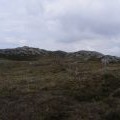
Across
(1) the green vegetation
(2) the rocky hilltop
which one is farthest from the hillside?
(2) the rocky hilltop

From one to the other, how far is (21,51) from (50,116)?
7083cm

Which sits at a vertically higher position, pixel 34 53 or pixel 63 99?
pixel 34 53

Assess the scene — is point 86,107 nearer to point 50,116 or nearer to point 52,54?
point 50,116

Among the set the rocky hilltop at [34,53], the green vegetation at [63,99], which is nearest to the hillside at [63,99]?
the green vegetation at [63,99]

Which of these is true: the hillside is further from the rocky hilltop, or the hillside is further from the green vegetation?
the rocky hilltop

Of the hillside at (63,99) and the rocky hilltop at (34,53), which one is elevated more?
the rocky hilltop at (34,53)

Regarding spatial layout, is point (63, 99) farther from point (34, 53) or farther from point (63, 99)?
point (34, 53)

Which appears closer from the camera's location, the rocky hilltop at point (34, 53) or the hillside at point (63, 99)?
the hillside at point (63, 99)

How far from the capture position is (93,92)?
2938 cm

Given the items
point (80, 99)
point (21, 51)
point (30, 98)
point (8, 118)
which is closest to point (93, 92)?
point (80, 99)

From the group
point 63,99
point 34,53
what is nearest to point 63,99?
point 63,99

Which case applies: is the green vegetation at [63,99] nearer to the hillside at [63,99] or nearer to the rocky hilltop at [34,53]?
the hillside at [63,99]

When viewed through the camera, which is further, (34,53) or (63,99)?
(34,53)

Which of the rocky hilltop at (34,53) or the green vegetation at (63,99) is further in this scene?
the rocky hilltop at (34,53)
